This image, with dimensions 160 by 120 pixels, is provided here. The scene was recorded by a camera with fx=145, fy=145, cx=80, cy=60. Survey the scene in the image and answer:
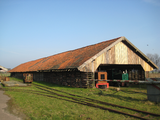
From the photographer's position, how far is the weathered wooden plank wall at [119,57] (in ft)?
56.7

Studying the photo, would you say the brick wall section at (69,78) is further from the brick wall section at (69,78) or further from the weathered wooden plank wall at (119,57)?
the weathered wooden plank wall at (119,57)

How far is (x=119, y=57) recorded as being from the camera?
19.5m

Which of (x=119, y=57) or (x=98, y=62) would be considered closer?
(x=98, y=62)

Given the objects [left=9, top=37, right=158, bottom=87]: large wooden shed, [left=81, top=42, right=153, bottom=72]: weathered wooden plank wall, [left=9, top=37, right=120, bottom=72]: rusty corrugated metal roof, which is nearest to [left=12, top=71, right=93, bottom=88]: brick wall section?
[left=9, top=37, right=158, bottom=87]: large wooden shed

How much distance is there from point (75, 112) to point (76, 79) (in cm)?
986

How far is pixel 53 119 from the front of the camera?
21.2 ft

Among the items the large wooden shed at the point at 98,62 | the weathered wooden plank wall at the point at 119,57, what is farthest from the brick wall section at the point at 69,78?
the weathered wooden plank wall at the point at 119,57

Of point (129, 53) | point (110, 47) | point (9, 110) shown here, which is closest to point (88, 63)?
point (110, 47)

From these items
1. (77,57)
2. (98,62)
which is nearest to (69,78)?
(77,57)

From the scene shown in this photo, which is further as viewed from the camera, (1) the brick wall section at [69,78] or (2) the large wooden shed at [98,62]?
(1) the brick wall section at [69,78]

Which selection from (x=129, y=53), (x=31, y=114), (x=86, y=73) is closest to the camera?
(x=31, y=114)

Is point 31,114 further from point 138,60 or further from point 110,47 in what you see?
point 138,60

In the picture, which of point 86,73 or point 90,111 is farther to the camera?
point 86,73

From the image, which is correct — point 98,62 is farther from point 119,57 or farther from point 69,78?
point 69,78
